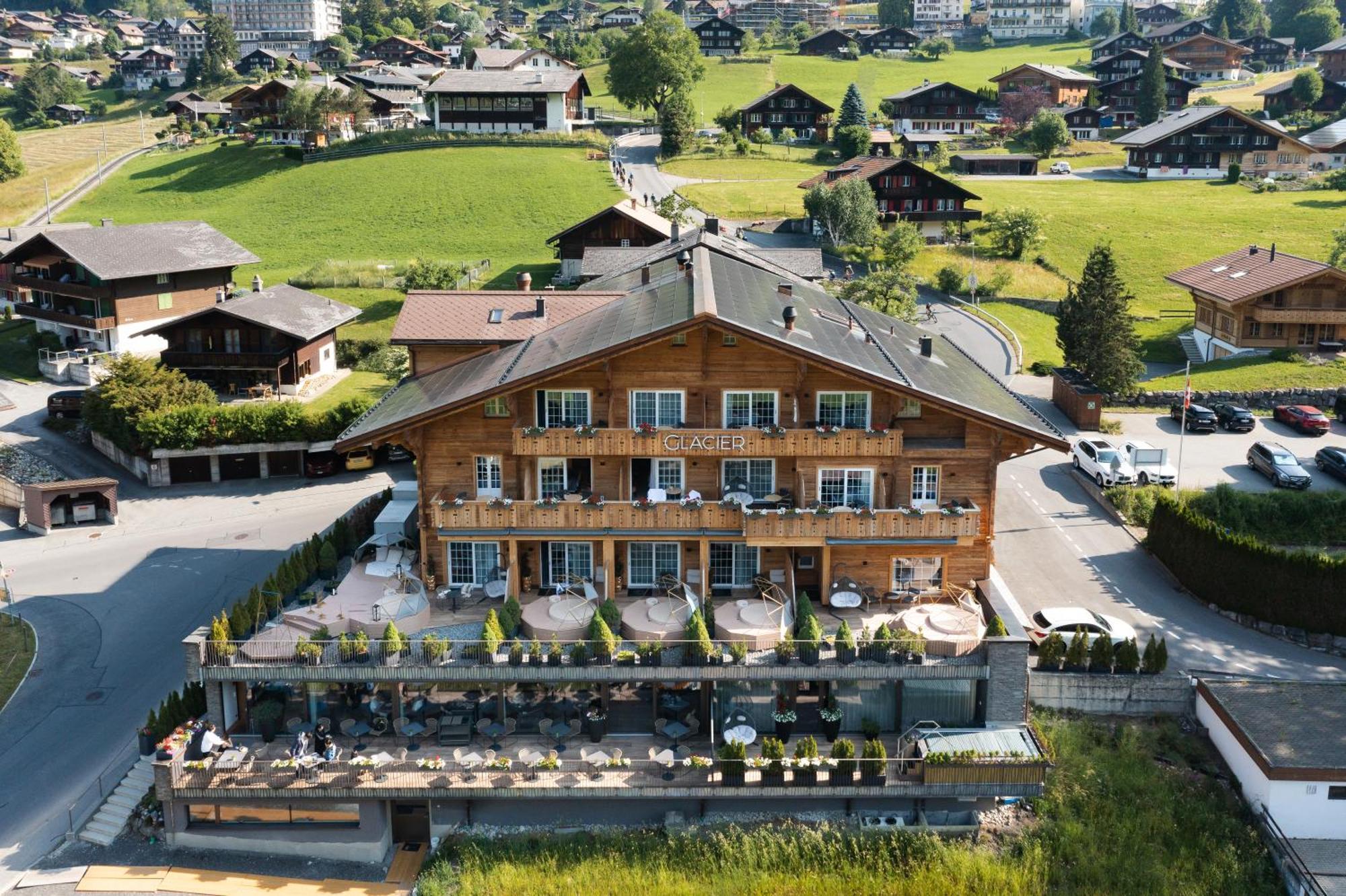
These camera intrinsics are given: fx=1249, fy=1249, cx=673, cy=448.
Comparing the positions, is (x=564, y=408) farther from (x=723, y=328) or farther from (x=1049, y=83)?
(x=1049, y=83)

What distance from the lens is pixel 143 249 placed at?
240 feet

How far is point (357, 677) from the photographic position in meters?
34.2

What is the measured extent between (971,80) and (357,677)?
16565cm

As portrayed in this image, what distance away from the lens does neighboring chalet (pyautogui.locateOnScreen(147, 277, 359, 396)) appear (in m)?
64.4

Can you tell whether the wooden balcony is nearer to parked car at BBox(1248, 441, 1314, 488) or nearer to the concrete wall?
the concrete wall

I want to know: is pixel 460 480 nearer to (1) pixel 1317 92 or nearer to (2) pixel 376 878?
(2) pixel 376 878

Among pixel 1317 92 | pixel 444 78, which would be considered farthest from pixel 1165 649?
pixel 1317 92

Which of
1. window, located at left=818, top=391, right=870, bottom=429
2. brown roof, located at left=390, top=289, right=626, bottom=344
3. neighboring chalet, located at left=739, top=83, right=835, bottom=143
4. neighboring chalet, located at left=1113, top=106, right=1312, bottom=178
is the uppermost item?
neighboring chalet, located at left=739, top=83, right=835, bottom=143

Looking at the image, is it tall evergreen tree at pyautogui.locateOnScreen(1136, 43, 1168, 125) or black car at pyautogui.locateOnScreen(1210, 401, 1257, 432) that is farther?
tall evergreen tree at pyautogui.locateOnScreen(1136, 43, 1168, 125)

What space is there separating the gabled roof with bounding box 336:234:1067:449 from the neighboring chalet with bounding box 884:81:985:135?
108939 millimetres

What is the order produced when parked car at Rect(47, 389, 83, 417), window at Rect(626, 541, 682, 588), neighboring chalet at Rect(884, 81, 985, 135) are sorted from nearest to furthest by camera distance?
window at Rect(626, 541, 682, 588), parked car at Rect(47, 389, 83, 417), neighboring chalet at Rect(884, 81, 985, 135)

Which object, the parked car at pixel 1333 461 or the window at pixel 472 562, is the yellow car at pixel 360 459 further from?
the parked car at pixel 1333 461

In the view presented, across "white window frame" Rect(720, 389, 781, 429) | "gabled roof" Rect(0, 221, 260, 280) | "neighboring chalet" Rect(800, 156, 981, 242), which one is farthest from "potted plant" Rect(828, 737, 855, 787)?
"neighboring chalet" Rect(800, 156, 981, 242)

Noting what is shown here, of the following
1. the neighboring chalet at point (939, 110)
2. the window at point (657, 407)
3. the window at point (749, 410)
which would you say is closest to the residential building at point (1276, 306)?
the window at point (749, 410)
